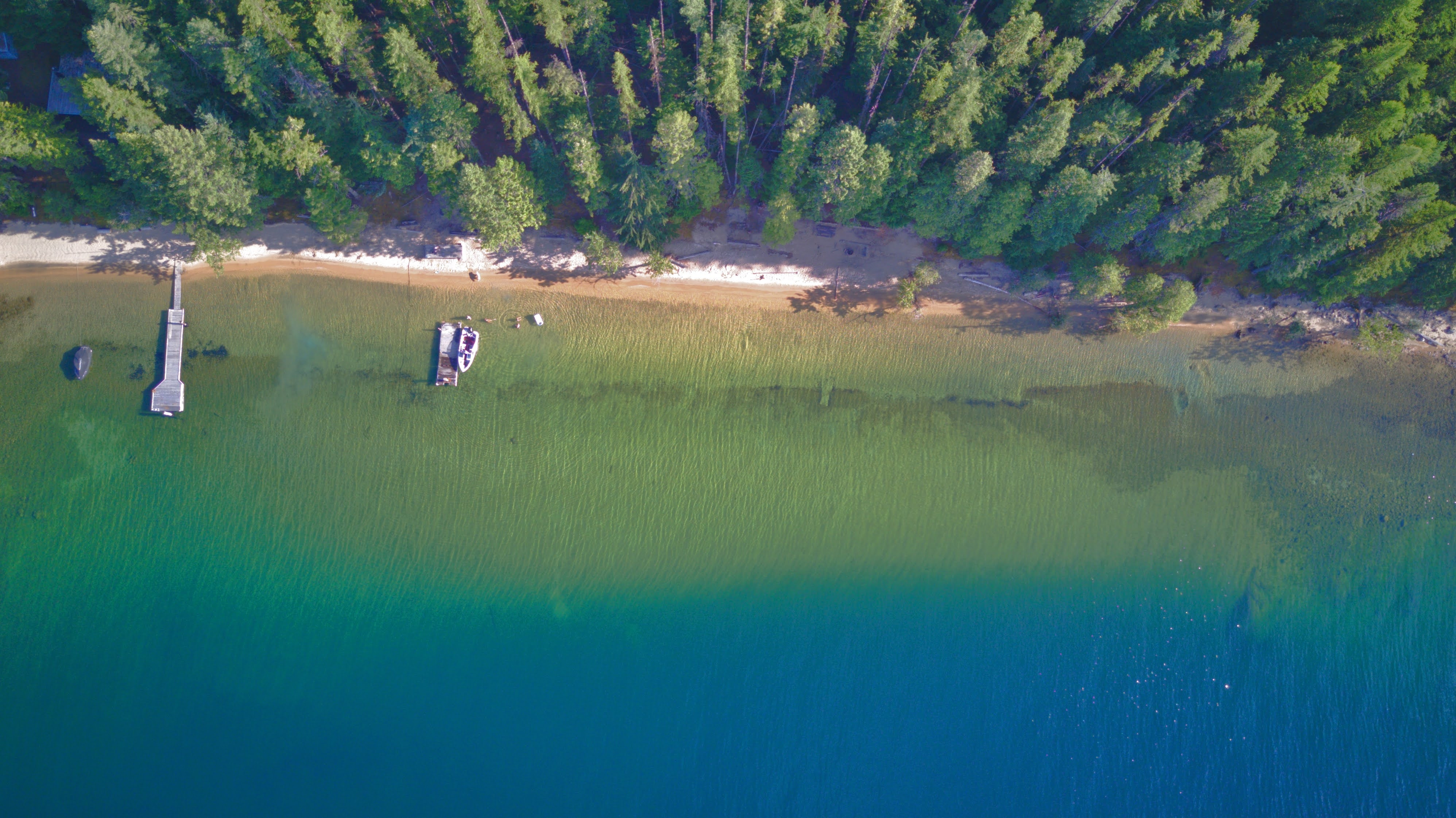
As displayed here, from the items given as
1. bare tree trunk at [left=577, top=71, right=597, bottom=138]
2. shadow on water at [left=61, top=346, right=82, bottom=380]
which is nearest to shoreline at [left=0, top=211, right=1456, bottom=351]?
shadow on water at [left=61, top=346, right=82, bottom=380]

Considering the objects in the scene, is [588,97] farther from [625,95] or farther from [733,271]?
[733,271]

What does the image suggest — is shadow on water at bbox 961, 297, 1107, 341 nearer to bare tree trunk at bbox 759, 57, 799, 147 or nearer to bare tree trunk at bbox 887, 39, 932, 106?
bare tree trunk at bbox 887, 39, 932, 106

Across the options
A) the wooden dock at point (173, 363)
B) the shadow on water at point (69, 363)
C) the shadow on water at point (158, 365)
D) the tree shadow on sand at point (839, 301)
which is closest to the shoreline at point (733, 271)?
the tree shadow on sand at point (839, 301)

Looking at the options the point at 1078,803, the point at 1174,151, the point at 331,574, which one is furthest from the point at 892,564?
the point at 331,574

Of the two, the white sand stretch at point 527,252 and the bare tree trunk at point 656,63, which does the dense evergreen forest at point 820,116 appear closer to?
the bare tree trunk at point 656,63

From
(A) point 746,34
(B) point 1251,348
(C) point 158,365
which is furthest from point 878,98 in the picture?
(C) point 158,365

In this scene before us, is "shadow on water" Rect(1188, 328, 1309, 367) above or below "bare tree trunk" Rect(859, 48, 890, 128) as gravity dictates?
below
